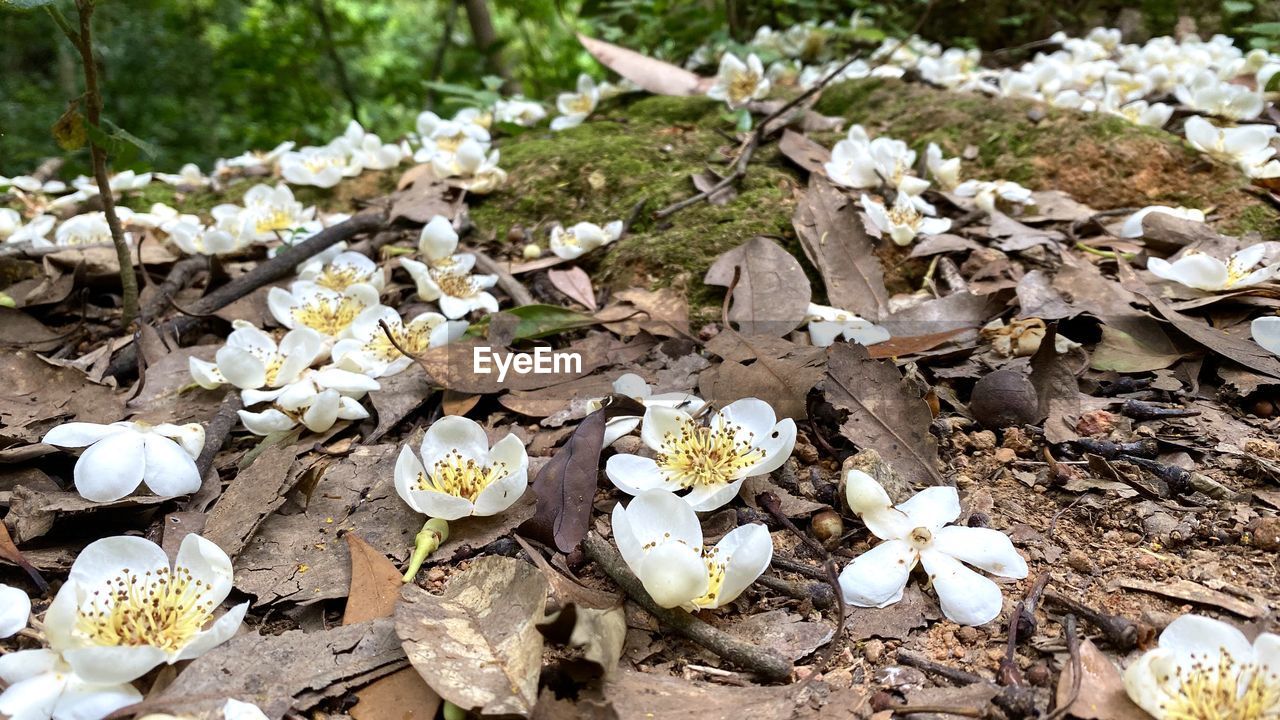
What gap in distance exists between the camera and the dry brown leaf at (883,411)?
1483 millimetres

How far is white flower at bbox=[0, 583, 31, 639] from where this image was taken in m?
1.14

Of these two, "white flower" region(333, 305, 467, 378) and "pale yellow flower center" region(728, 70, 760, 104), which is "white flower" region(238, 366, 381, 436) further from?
"pale yellow flower center" region(728, 70, 760, 104)

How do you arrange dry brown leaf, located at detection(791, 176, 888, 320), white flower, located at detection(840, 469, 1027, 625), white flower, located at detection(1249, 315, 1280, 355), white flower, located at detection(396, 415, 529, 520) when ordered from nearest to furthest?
white flower, located at detection(840, 469, 1027, 625) → white flower, located at detection(396, 415, 529, 520) → white flower, located at detection(1249, 315, 1280, 355) → dry brown leaf, located at detection(791, 176, 888, 320)

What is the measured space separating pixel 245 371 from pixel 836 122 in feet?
A: 7.59

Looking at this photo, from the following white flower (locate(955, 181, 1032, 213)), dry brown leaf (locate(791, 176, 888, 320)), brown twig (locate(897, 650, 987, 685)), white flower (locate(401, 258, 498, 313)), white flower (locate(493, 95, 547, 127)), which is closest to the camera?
brown twig (locate(897, 650, 987, 685))

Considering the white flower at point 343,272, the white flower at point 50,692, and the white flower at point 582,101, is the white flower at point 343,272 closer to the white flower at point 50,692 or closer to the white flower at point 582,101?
the white flower at point 50,692

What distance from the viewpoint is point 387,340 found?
1.94m

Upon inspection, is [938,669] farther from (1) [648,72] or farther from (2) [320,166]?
(1) [648,72]

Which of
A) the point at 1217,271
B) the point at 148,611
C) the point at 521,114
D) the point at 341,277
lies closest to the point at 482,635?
the point at 148,611

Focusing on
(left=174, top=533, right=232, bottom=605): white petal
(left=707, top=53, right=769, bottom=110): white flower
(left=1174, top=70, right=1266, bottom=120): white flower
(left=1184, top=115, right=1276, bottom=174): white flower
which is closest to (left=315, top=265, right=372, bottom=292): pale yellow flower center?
(left=174, top=533, right=232, bottom=605): white petal

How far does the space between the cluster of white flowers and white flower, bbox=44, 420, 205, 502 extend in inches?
8.0

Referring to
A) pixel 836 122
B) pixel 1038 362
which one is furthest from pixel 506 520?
pixel 836 122

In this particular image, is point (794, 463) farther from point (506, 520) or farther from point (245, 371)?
point (245, 371)

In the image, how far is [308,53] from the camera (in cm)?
545
